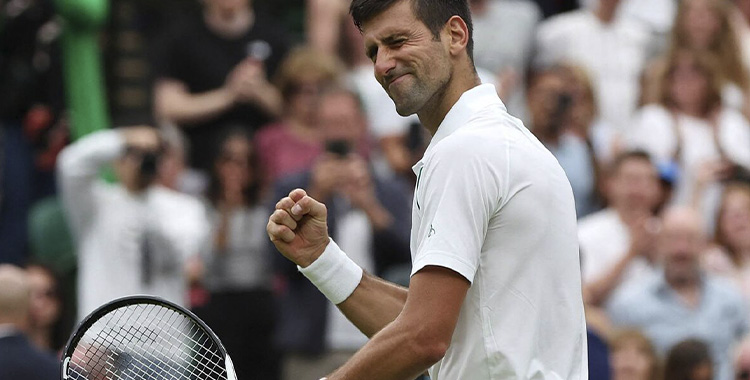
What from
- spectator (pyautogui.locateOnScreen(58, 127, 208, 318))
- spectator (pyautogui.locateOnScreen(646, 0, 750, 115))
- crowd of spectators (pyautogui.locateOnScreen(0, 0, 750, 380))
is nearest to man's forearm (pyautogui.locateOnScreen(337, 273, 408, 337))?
crowd of spectators (pyautogui.locateOnScreen(0, 0, 750, 380))

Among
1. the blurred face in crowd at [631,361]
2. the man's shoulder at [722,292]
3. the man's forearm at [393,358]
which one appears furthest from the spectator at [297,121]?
the man's forearm at [393,358]

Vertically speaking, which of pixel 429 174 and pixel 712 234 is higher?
pixel 429 174

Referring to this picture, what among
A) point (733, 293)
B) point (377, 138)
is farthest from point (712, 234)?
point (377, 138)

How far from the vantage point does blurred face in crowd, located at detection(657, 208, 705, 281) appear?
865 cm

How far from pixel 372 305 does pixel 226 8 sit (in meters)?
5.50

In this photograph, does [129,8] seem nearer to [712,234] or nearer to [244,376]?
[244,376]

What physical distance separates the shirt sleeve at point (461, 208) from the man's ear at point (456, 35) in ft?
1.16

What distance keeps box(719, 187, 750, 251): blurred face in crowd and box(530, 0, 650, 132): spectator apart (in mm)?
1271

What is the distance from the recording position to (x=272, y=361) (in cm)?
870

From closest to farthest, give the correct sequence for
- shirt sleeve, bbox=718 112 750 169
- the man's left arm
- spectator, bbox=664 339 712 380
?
the man's left arm, spectator, bbox=664 339 712 380, shirt sleeve, bbox=718 112 750 169

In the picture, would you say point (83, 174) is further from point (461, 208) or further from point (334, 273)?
point (461, 208)

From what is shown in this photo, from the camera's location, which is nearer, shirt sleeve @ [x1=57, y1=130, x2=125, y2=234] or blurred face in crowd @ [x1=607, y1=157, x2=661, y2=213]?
shirt sleeve @ [x1=57, y1=130, x2=125, y2=234]

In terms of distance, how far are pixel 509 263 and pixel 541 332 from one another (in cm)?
20

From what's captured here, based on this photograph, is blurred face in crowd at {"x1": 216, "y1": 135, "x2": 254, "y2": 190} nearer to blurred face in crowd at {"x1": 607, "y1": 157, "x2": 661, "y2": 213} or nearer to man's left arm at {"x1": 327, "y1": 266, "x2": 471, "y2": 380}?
blurred face in crowd at {"x1": 607, "y1": 157, "x2": 661, "y2": 213}
